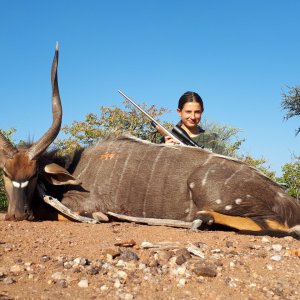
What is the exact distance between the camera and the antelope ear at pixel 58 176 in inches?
155

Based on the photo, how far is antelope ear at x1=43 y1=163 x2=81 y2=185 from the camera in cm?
395

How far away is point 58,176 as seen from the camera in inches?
159

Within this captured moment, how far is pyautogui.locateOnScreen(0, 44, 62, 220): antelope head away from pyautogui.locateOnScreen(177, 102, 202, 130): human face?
1.43m

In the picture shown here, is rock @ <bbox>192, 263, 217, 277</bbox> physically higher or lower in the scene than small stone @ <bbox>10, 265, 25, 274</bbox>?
higher

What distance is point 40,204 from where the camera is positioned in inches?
158

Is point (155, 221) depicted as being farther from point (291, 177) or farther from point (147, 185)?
point (291, 177)

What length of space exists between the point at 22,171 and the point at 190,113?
75.5 inches

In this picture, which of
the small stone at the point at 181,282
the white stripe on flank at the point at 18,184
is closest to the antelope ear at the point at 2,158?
the white stripe on flank at the point at 18,184

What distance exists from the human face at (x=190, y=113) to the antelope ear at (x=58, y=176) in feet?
4.87

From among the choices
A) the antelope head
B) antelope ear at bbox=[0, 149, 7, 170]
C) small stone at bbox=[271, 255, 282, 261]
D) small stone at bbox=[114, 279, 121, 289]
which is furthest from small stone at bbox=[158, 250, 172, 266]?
antelope ear at bbox=[0, 149, 7, 170]

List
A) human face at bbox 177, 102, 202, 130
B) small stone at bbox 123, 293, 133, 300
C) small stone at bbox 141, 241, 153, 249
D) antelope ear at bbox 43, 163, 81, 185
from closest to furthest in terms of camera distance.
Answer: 1. small stone at bbox 123, 293, 133, 300
2. small stone at bbox 141, 241, 153, 249
3. antelope ear at bbox 43, 163, 81, 185
4. human face at bbox 177, 102, 202, 130

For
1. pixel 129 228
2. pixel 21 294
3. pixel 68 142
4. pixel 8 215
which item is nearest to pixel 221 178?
pixel 129 228

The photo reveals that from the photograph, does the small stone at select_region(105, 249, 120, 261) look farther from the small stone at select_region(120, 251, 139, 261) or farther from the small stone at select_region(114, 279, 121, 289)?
the small stone at select_region(114, 279, 121, 289)

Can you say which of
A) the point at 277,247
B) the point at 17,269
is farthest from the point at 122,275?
the point at 277,247
